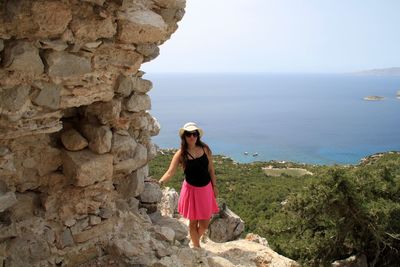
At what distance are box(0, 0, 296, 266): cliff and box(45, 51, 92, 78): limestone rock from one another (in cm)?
1

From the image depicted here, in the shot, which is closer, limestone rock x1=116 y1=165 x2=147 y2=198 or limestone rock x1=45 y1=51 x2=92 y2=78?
limestone rock x1=45 y1=51 x2=92 y2=78

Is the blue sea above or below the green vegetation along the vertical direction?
below

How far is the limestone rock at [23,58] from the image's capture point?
133 inches

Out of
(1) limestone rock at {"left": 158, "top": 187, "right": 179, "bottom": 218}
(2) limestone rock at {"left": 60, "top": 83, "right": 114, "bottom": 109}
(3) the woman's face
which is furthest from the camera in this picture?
(1) limestone rock at {"left": 158, "top": 187, "right": 179, "bottom": 218}

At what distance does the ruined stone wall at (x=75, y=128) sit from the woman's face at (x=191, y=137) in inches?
25.9

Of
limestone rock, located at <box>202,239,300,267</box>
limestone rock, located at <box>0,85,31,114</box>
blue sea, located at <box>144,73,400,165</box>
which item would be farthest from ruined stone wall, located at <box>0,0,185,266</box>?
blue sea, located at <box>144,73,400,165</box>

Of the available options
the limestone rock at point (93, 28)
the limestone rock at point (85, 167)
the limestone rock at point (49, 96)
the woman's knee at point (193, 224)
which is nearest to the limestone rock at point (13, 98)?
the limestone rock at point (49, 96)

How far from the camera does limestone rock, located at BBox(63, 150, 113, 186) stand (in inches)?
165

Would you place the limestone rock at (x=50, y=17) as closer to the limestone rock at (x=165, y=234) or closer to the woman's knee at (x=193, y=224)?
the limestone rock at (x=165, y=234)

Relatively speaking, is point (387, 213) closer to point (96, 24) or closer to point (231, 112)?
point (96, 24)

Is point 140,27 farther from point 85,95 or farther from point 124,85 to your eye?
point 85,95

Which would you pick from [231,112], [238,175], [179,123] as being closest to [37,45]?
[238,175]

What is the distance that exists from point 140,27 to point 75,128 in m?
1.43

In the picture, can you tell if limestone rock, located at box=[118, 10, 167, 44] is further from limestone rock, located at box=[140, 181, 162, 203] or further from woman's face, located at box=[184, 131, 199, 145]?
limestone rock, located at box=[140, 181, 162, 203]
